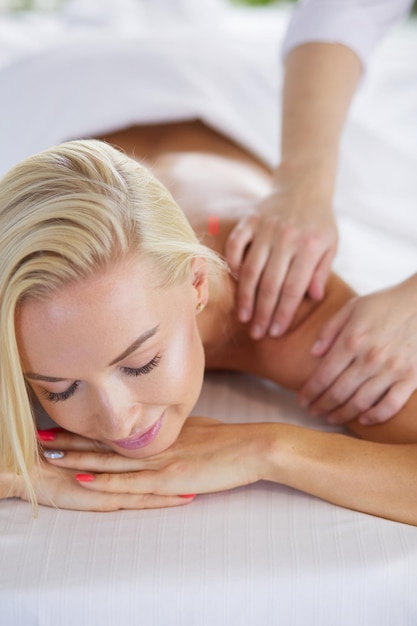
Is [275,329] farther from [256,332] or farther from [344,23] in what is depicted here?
[344,23]

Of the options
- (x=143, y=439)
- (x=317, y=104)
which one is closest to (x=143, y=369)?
(x=143, y=439)

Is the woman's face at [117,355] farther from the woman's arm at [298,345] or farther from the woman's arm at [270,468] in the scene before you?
the woman's arm at [298,345]

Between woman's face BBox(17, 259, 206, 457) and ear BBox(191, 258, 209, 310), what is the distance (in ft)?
0.16

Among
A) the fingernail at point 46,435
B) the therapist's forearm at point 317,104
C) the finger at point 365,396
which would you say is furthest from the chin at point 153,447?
the therapist's forearm at point 317,104

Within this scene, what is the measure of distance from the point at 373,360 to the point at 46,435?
0.56 metres

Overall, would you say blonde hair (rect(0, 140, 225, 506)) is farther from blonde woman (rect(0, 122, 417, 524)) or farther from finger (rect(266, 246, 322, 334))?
finger (rect(266, 246, 322, 334))

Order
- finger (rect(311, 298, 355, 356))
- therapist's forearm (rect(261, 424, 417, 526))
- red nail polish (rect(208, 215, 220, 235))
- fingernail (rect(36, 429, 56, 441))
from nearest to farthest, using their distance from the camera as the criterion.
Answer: therapist's forearm (rect(261, 424, 417, 526)), fingernail (rect(36, 429, 56, 441)), finger (rect(311, 298, 355, 356)), red nail polish (rect(208, 215, 220, 235))

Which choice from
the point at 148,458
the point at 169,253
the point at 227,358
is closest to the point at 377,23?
the point at 227,358

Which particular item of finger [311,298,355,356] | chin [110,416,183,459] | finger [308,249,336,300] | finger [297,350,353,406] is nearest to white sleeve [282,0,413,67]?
finger [308,249,336,300]

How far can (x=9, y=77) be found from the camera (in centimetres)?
235

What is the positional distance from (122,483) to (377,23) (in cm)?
122

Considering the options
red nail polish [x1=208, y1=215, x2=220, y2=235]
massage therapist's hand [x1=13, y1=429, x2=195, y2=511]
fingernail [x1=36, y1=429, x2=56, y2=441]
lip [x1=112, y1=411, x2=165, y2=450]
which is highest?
red nail polish [x1=208, y1=215, x2=220, y2=235]

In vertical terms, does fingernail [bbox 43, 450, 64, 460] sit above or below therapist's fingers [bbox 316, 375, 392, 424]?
below

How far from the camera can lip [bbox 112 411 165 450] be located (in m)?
1.32
